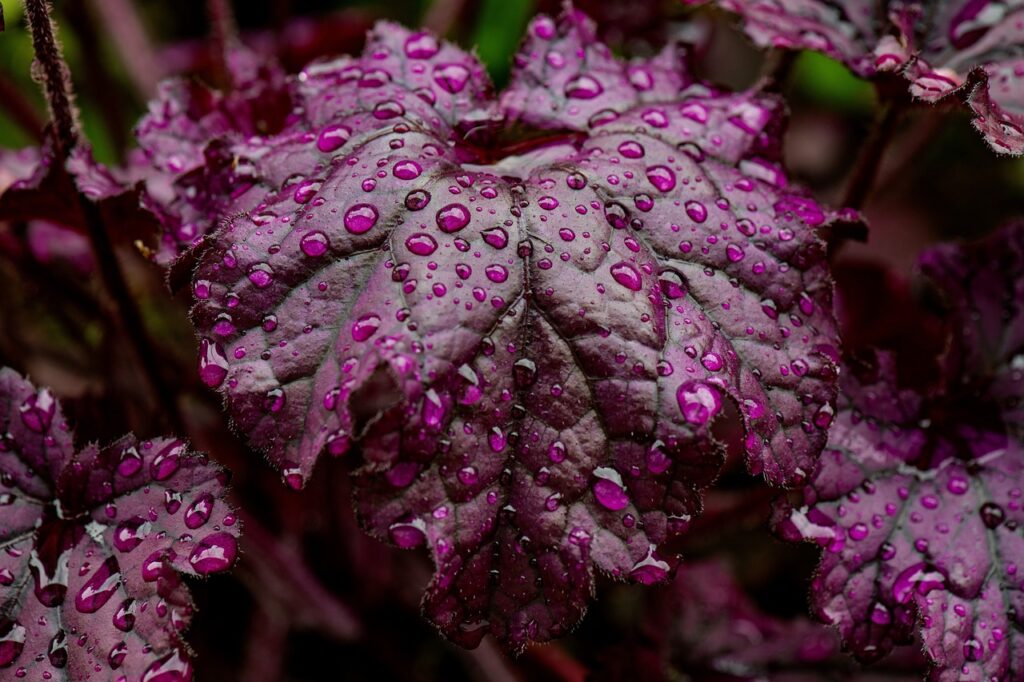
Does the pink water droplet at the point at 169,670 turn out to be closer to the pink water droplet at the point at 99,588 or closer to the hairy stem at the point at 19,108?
the pink water droplet at the point at 99,588

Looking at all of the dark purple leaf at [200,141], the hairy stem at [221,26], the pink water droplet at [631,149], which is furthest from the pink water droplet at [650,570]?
the hairy stem at [221,26]

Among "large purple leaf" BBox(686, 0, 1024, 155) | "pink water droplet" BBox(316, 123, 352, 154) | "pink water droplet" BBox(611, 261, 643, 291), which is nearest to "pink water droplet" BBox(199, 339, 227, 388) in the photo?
"pink water droplet" BBox(316, 123, 352, 154)

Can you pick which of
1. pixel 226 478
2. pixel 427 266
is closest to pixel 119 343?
pixel 226 478

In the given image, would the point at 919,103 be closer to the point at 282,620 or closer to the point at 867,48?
the point at 867,48

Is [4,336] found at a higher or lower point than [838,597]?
lower

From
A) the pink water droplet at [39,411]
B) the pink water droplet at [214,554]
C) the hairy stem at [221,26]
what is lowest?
the pink water droplet at [39,411]

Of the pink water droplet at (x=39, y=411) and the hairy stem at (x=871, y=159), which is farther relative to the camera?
the hairy stem at (x=871, y=159)

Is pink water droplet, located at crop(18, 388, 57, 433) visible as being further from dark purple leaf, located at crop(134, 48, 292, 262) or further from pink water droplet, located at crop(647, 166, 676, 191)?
pink water droplet, located at crop(647, 166, 676, 191)

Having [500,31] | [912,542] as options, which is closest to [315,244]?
[912,542]
